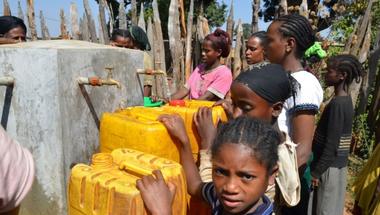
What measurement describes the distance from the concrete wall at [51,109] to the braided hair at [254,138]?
79 cm

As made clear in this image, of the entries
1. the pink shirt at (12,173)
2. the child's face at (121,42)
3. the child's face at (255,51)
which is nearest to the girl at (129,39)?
the child's face at (121,42)

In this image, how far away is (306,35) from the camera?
7.68 ft

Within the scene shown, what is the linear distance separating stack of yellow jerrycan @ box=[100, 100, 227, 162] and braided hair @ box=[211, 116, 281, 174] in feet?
0.89

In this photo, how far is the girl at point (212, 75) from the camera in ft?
10.9

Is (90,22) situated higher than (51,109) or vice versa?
(90,22)

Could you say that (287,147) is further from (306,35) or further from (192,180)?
(306,35)

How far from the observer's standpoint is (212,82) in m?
3.39

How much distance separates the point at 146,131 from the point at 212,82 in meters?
1.76

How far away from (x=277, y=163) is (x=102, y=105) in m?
1.05

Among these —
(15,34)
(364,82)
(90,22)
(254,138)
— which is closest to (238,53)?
(364,82)

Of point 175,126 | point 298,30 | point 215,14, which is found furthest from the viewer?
point 215,14

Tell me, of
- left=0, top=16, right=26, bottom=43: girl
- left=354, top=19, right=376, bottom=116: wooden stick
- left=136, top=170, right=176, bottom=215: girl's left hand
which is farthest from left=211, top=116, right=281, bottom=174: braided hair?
left=354, top=19, right=376, bottom=116: wooden stick

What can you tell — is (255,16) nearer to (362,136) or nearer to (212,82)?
(362,136)

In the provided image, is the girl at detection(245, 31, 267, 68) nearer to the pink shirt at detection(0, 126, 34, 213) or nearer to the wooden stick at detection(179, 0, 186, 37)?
the wooden stick at detection(179, 0, 186, 37)
